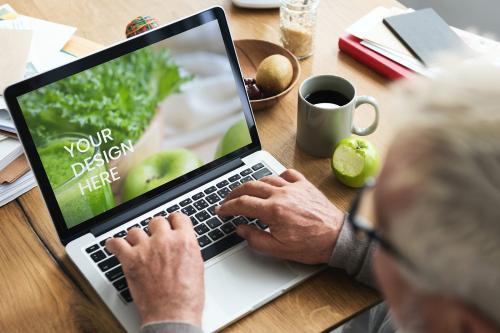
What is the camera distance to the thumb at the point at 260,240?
0.91 m

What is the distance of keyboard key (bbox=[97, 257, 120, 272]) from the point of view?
0.92 m

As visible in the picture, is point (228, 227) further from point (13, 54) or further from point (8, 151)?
point (13, 54)

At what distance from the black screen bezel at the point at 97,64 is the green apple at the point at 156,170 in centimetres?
1

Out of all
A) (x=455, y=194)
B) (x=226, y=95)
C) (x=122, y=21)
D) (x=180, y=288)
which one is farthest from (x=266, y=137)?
(x=455, y=194)

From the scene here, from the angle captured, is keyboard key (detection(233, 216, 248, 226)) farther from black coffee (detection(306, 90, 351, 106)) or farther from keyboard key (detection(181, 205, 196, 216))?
black coffee (detection(306, 90, 351, 106))

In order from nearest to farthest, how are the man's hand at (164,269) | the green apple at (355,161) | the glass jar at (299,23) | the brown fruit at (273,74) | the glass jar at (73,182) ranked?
1. the man's hand at (164,269)
2. the glass jar at (73,182)
3. the green apple at (355,161)
4. the brown fruit at (273,74)
5. the glass jar at (299,23)

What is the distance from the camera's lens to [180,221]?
0.92 meters

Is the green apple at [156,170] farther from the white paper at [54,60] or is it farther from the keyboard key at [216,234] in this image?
the white paper at [54,60]

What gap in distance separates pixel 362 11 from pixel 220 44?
1.80 ft

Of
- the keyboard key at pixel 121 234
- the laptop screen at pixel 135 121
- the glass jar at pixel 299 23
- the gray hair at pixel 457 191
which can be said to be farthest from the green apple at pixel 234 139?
the gray hair at pixel 457 191

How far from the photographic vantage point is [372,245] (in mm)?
904

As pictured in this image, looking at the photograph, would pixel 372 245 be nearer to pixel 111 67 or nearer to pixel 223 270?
pixel 223 270

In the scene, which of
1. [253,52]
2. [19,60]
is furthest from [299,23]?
[19,60]

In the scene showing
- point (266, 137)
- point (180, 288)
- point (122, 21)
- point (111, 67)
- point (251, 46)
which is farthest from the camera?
point (122, 21)
